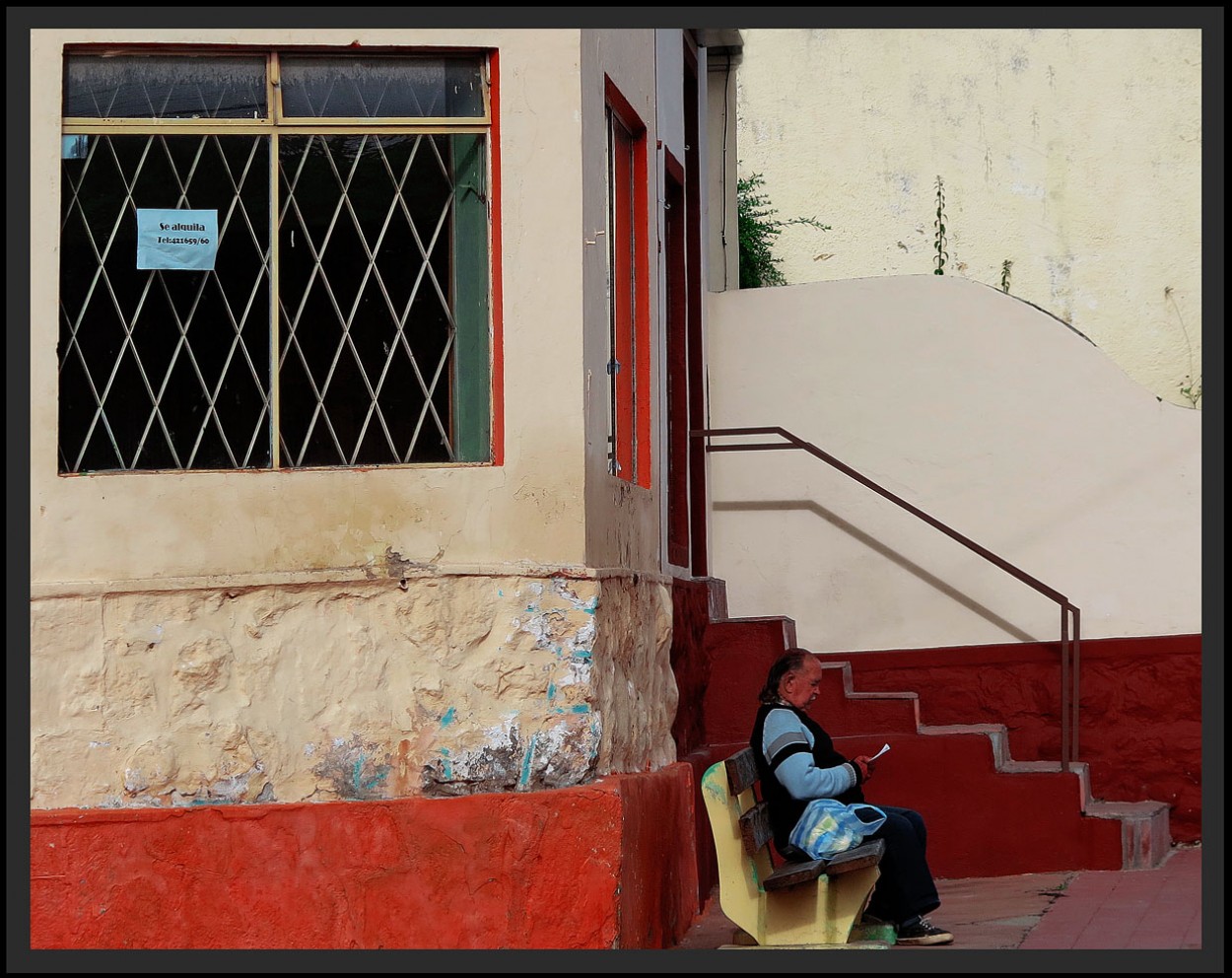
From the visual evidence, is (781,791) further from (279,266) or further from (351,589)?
(279,266)

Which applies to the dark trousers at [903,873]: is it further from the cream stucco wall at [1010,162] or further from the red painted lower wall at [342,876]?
the cream stucco wall at [1010,162]

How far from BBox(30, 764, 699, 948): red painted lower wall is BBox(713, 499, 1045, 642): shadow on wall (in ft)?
13.9

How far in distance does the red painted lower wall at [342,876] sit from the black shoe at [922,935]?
4.37 ft

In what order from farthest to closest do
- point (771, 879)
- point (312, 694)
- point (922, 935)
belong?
point (922, 935), point (771, 879), point (312, 694)

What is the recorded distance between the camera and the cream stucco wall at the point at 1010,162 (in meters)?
13.3

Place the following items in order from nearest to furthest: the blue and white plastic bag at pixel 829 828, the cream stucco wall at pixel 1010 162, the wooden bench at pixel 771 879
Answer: the wooden bench at pixel 771 879, the blue and white plastic bag at pixel 829 828, the cream stucco wall at pixel 1010 162

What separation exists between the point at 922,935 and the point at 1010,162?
25.5 ft

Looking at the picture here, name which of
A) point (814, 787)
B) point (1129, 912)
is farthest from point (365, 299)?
point (1129, 912)

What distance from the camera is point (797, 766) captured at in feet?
23.2

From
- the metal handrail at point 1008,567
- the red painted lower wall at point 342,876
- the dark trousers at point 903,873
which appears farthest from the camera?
the metal handrail at point 1008,567

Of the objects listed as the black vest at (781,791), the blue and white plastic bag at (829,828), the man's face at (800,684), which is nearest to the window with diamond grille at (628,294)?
the man's face at (800,684)

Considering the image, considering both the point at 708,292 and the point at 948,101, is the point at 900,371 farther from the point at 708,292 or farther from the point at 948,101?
the point at 948,101

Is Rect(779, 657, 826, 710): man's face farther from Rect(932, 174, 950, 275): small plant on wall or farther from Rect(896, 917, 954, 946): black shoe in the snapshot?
Rect(932, 174, 950, 275): small plant on wall

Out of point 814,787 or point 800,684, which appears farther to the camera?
point 800,684
